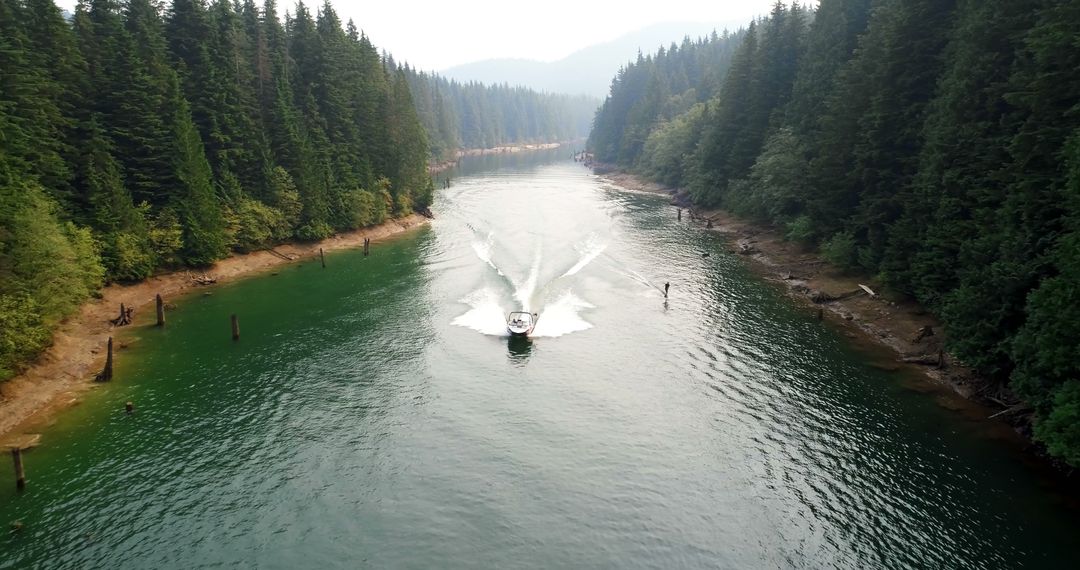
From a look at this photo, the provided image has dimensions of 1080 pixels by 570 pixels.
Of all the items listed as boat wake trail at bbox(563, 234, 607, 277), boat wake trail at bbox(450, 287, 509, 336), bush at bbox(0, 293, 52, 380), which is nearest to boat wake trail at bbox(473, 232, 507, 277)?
boat wake trail at bbox(450, 287, 509, 336)

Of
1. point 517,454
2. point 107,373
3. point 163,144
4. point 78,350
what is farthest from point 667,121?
point 107,373

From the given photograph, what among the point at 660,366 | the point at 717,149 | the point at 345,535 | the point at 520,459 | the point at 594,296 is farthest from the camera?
the point at 717,149

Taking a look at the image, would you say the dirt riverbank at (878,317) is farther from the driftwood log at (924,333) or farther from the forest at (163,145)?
the forest at (163,145)

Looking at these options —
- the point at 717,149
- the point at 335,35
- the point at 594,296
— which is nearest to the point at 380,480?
the point at 594,296

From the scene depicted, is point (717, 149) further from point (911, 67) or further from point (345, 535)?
point (345, 535)

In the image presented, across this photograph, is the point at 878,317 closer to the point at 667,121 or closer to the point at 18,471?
the point at 18,471

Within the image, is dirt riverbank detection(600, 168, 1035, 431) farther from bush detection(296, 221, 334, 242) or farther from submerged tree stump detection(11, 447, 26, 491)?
bush detection(296, 221, 334, 242)

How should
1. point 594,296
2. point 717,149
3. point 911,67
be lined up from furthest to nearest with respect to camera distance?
point 717,149 < point 594,296 < point 911,67
